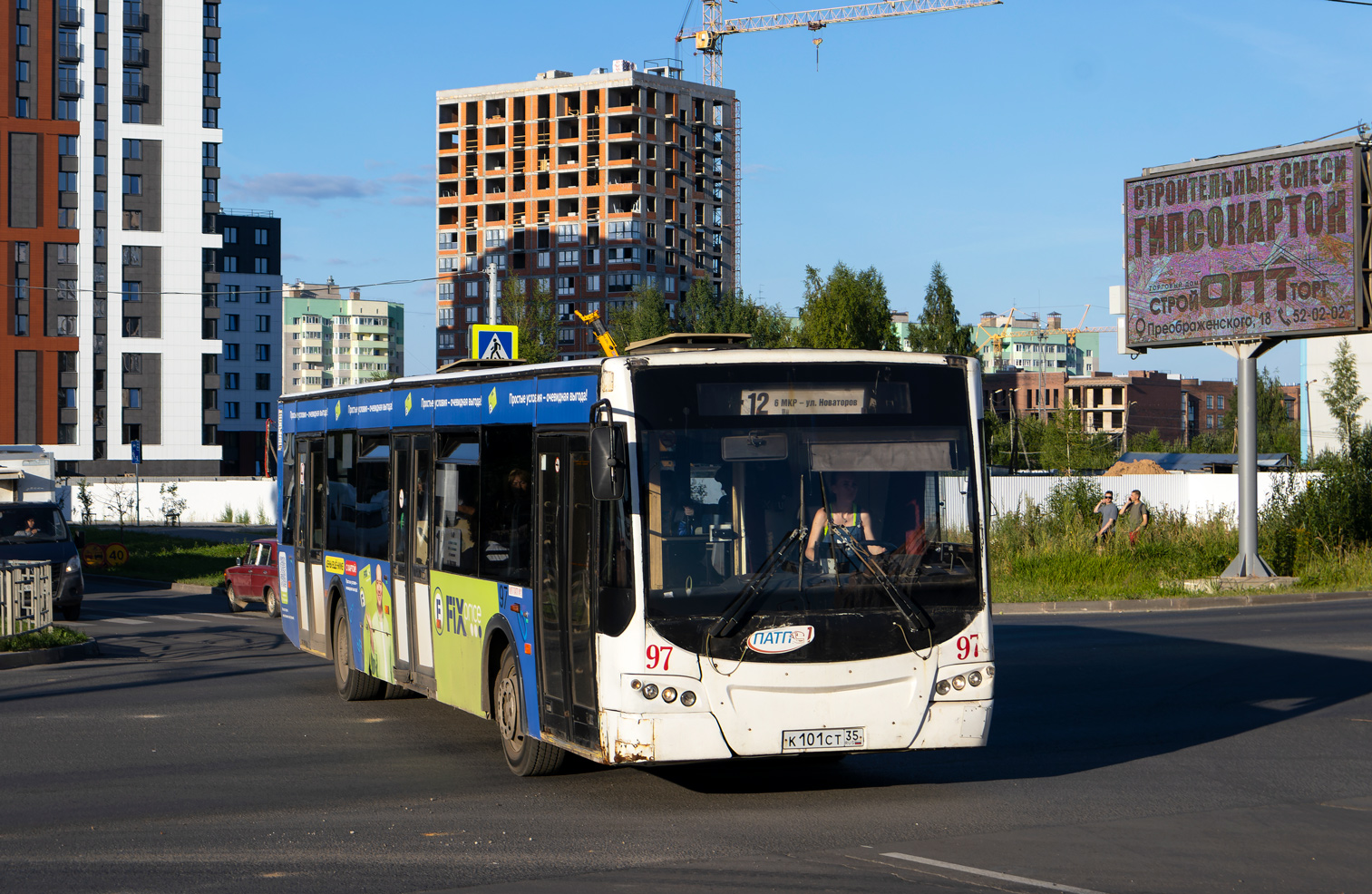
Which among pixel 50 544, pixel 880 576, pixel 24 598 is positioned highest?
pixel 880 576

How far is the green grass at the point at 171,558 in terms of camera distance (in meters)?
33.7

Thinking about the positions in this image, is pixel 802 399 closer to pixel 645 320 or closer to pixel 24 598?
pixel 24 598

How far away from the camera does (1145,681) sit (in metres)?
14.5

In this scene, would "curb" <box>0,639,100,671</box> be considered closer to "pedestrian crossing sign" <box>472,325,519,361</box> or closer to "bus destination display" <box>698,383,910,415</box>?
"pedestrian crossing sign" <box>472,325,519,361</box>

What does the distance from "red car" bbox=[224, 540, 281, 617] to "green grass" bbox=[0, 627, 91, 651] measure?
6782 mm

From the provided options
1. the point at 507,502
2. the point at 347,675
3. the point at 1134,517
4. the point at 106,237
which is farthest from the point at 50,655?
the point at 106,237

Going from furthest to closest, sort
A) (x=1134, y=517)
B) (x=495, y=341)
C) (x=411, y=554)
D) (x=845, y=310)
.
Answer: (x=845, y=310) → (x=1134, y=517) → (x=495, y=341) → (x=411, y=554)

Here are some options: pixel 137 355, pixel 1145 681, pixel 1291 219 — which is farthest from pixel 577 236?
pixel 1145 681

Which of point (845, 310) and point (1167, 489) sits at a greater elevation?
point (845, 310)

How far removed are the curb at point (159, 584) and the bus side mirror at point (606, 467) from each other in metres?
24.7

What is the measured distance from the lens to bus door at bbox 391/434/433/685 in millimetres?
11641

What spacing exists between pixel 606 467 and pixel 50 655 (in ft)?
37.9

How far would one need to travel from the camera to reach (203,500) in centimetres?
6906

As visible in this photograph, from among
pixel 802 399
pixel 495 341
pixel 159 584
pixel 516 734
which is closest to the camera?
pixel 802 399
